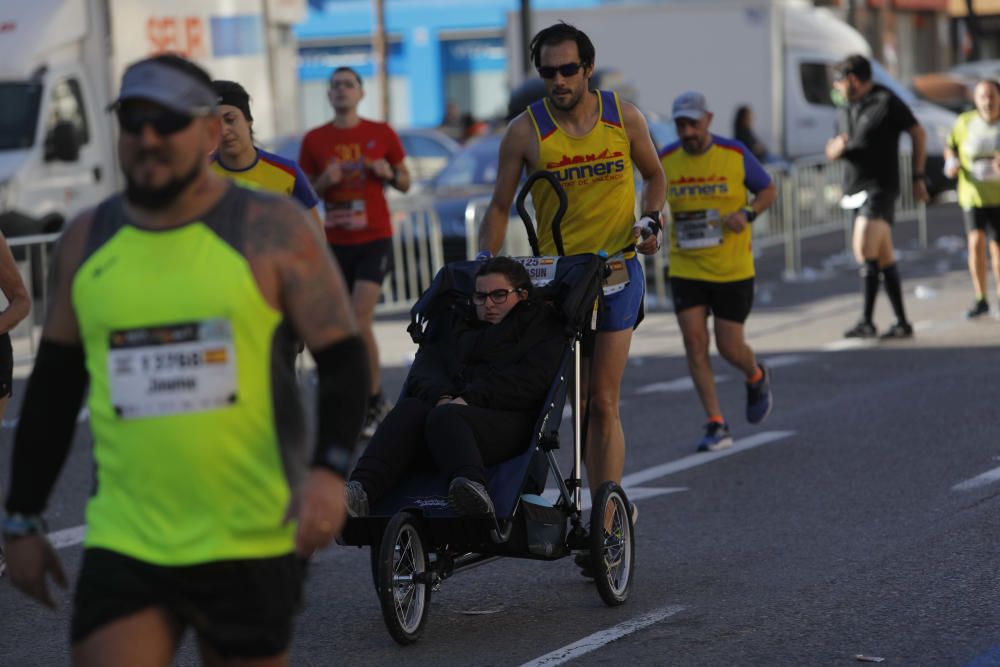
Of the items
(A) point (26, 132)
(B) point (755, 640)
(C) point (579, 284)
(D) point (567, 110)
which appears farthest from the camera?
(A) point (26, 132)

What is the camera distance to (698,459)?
1009cm

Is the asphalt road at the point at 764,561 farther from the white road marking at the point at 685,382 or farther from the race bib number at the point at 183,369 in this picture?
the race bib number at the point at 183,369

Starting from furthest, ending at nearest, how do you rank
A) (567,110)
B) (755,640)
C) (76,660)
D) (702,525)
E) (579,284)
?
(702,525)
(567,110)
(579,284)
(755,640)
(76,660)

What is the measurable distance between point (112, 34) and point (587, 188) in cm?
1349

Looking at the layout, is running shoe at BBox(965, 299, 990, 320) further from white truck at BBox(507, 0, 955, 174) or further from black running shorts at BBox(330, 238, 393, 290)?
white truck at BBox(507, 0, 955, 174)

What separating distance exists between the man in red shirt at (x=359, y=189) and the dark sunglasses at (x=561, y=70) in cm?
393

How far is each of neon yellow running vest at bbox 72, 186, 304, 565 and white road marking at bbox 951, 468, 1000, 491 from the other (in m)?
5.53

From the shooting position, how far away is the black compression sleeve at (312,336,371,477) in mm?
3824

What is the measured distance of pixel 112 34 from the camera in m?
20.0

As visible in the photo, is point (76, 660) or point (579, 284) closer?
point (76, 660)

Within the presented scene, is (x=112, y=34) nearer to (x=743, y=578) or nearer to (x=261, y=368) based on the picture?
(x=743, y=578)

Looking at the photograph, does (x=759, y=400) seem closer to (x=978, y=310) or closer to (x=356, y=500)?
(x=356, y=500)

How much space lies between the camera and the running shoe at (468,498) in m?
6.23

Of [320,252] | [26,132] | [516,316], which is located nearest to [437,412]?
[516,316]
